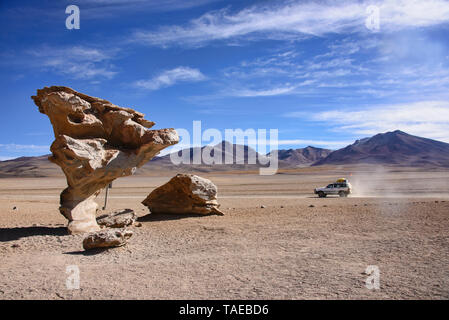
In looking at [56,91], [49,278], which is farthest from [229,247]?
[56,91]

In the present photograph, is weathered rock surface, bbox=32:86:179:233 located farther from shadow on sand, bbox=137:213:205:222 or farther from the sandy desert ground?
shadow on sand, bbox=137:213:205:222

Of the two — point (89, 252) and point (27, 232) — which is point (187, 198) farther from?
point (89, 252)

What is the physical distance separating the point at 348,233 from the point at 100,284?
25.4ft

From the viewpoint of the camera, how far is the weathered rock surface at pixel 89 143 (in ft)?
33.1

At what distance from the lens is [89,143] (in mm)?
10578

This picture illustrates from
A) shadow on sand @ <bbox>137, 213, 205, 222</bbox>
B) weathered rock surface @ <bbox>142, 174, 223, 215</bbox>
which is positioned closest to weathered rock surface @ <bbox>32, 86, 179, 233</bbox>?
weathered rock surface @ <bbox>142, 174, 223, 215</bbox>

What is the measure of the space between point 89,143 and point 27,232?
11.4ft

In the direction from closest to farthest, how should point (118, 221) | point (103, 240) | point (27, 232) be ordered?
point (103, 240) < point (27, 232) < point (118, 221)

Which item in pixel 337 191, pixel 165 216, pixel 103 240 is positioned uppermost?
pixel 103 240

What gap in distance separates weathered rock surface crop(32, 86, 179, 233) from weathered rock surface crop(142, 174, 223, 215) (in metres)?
2.95

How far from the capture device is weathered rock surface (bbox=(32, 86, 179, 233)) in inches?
397

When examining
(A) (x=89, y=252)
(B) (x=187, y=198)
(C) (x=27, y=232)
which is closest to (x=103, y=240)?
(A) (x=89, y=252)

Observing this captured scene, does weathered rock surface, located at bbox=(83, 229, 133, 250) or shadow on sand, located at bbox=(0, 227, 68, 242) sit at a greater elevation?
weathered rock surface, located at bbox=(83, 229, 133, 250)

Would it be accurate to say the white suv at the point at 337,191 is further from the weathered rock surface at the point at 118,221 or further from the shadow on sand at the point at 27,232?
the shadow on sand at the point at 27,232
